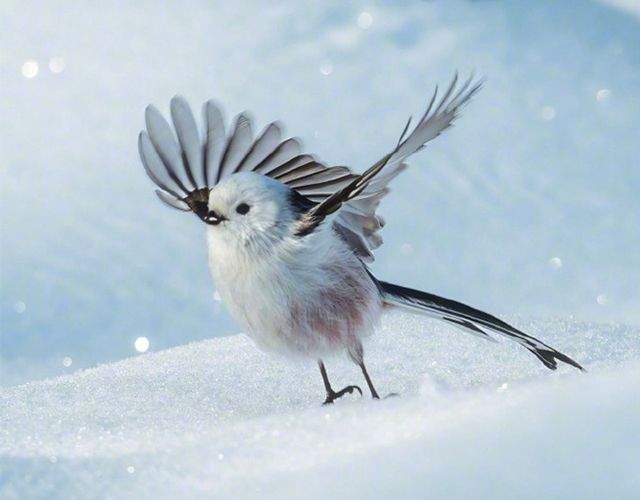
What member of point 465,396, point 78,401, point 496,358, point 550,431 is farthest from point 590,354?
point 78,401

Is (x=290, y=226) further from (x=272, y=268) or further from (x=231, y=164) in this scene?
(x=231, y=164)

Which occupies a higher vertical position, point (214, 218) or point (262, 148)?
point (262, 148)

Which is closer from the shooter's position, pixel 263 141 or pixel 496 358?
pixel 263 141

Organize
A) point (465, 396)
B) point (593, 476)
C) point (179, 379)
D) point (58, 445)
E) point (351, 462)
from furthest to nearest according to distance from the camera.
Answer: point (179, 379) → point (58, 445) → point (465, 396) → point (351, 462) → point (593, 476)

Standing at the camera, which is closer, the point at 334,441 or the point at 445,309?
the point at 334,441

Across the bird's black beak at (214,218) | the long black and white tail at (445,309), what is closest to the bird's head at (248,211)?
the bird's black beak at (214,218)

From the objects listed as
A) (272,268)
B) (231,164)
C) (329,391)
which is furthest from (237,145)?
(329,391)

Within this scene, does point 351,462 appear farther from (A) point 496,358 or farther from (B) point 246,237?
(A) point 496,358
